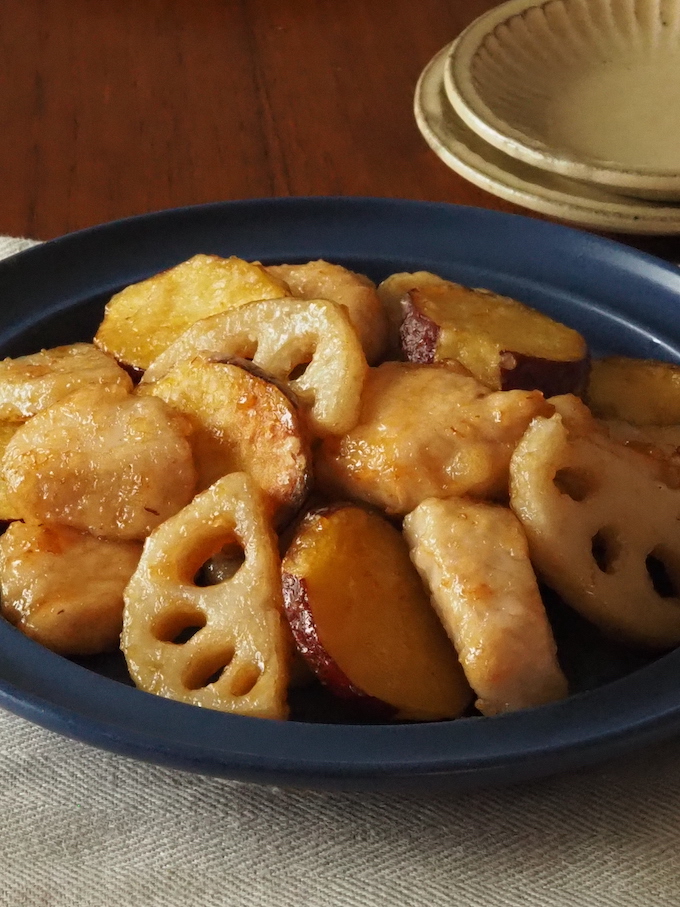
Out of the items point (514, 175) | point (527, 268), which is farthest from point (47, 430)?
point (514, 175)

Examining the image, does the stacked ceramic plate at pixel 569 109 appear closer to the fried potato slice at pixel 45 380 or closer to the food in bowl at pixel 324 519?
the food in bowl at pixel 324 519

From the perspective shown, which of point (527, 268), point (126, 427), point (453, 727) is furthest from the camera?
point (527, 268)

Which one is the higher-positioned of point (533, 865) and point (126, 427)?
point (126, 427)

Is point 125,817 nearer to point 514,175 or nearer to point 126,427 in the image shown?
point 126,427

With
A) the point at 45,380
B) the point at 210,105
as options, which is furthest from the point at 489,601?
the point at 210,105

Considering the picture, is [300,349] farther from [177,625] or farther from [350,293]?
[177,625]
